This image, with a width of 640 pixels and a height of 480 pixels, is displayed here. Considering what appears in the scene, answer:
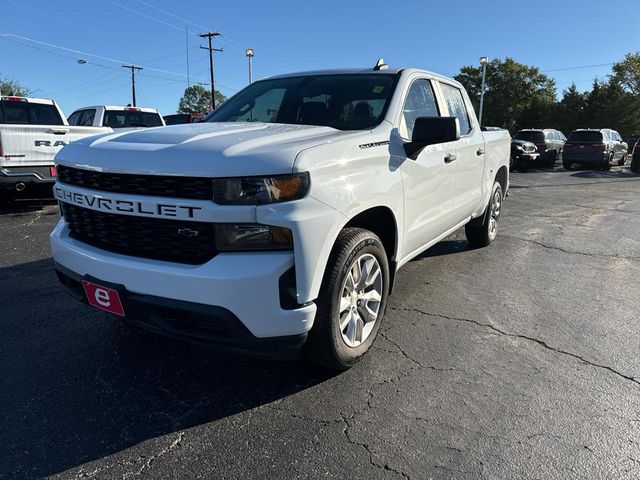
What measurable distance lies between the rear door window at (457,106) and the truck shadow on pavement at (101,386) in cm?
298

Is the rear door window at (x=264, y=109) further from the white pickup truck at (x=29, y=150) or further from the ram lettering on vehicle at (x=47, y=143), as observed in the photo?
the ram lettering on vehicle at (x=47, y=143)

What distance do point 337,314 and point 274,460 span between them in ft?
2.72

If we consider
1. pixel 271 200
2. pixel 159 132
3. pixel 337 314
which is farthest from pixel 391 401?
pixel 159 132

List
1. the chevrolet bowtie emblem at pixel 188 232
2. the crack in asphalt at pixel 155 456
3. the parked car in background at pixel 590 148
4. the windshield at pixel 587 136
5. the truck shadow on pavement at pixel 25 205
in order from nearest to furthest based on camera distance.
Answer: the crack in asphalt at pixel 155 456, the chevrolet bowtie emblem at pixel 188 232, the truck shadow on pavement at pixel 25 205, the parked car in background at pixel 590 148, the windshield at pixel 587 136

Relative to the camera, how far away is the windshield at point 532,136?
2117 centimetres

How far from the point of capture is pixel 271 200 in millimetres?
2361

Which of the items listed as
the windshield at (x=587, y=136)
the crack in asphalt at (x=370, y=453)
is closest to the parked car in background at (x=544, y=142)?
the windshield at (x=587, y=136)

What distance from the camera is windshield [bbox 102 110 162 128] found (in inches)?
470

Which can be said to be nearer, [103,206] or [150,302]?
[150,302]

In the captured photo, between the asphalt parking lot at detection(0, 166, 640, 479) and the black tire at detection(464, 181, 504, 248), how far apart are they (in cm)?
149

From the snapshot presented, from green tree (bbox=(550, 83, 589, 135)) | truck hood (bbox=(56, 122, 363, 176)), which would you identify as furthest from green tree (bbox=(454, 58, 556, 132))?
truck hood (bbox=(56, 122, 363, 176))

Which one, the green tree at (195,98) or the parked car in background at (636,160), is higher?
the green tree at (195,98)

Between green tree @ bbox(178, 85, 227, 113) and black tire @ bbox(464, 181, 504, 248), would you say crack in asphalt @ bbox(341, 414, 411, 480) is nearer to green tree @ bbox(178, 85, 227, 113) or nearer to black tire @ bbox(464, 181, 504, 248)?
black tire @ bbox(464, 181, 504, 248)

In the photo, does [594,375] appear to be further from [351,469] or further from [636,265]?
[636,265]
